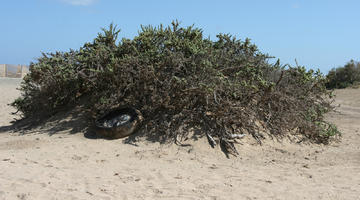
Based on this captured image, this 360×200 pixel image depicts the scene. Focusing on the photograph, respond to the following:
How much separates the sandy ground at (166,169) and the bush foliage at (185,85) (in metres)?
0.53

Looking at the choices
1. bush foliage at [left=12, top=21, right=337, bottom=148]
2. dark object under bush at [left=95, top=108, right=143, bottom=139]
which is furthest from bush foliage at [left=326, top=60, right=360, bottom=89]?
dark object under bush at [left=95, top=108, right=143, bottom=139]

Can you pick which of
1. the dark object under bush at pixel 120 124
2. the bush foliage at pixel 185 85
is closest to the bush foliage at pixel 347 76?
the bush foliage at pixel 185 85

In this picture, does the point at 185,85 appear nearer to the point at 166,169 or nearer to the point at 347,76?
the point at 166,169

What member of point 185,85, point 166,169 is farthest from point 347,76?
point 166,169

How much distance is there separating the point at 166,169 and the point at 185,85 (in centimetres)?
218

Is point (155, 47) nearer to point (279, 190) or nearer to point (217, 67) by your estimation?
point (217, 67)

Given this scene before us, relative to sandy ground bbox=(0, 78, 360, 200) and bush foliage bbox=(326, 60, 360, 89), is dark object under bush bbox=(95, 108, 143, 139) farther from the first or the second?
bush foliage bbox=(326, 60, 360, 89)

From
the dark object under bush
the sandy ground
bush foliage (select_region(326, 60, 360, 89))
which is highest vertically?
bush foliage (select_region(326, 60, 360, 89))

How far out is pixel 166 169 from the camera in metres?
6.16

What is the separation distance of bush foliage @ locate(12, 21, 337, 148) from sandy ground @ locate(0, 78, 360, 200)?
535 millimetres

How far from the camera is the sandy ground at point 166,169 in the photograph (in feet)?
16.3

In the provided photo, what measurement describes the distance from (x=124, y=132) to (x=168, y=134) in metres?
0.85

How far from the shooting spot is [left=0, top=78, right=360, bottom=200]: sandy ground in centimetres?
497

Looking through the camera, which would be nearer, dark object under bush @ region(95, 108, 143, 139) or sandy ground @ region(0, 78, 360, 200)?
sandy ground @ region(0, 78, 360, 200)
